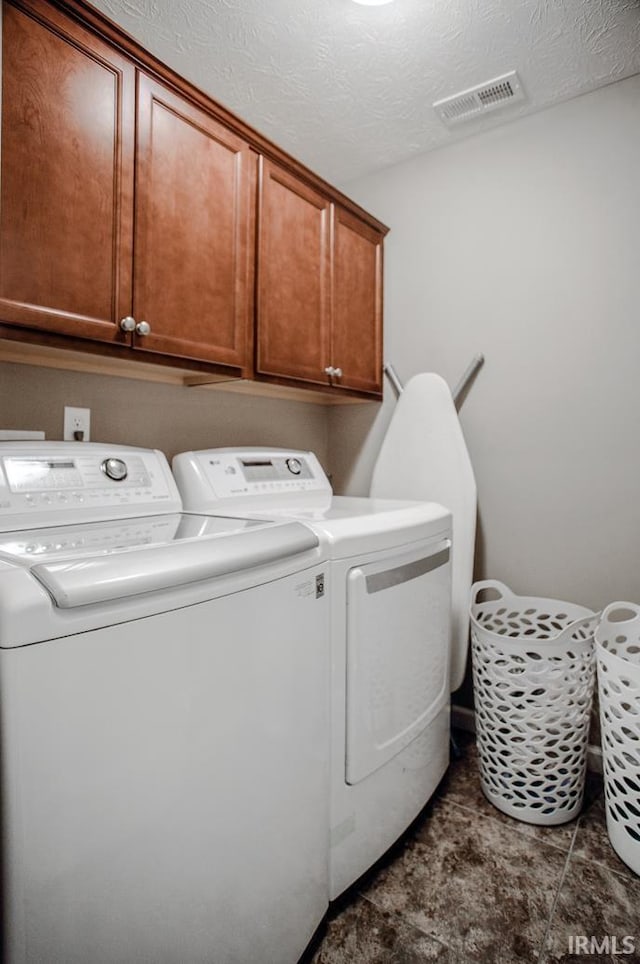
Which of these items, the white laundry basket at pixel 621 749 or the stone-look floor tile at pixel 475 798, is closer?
the white laundry basket at pixel 621 749

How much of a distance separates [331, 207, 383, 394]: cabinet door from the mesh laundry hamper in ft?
3.91

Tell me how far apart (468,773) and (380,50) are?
2534 millimetres

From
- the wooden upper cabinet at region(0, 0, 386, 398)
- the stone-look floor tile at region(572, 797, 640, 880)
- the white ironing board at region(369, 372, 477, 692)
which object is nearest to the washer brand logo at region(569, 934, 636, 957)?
the stone-look floor tile at region(572, 797, 640, 880)

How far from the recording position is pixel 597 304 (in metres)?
1.94

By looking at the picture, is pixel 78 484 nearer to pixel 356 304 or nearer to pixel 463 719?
pixel 356 304

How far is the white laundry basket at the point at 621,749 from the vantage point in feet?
4.66

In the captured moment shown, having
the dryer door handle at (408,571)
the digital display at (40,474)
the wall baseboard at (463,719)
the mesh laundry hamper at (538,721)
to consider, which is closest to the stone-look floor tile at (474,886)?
the mesh laundry hamper at (538,721)

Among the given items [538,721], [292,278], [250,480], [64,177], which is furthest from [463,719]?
[64,177]

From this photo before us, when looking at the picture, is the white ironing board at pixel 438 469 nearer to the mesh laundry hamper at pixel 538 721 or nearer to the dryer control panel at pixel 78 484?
the mesh laundry hamper at pixel 538 721

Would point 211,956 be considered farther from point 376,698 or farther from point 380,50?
point 380,50

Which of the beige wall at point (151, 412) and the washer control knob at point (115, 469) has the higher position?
the beige wall at point (151, 412)

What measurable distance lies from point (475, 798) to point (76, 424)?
181 centimetres

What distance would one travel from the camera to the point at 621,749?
57.4 inches

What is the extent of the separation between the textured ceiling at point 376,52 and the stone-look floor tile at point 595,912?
249cm
